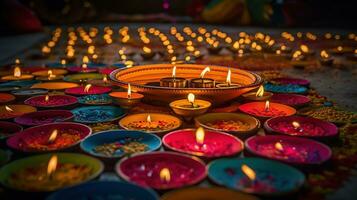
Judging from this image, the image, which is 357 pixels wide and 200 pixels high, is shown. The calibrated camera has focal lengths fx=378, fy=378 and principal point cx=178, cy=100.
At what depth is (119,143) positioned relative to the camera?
352 cm

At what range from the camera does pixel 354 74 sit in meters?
7.27

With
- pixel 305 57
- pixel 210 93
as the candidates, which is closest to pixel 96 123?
pixel 210 93

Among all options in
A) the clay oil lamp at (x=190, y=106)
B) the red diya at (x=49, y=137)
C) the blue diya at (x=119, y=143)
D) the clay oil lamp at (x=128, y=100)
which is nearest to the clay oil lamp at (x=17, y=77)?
the clay oil lamp at (x=128, y=100)

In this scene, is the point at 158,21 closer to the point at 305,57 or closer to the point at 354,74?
the point at 305,57

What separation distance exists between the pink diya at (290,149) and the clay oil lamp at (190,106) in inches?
30.0

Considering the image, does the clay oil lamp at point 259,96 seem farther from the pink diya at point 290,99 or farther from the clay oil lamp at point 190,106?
the clay oil lamp at point 190,106

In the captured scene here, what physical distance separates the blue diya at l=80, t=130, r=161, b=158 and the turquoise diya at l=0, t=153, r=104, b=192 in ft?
0.58

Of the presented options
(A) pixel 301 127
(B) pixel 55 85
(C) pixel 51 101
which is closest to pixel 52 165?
(C) pixel 51 101

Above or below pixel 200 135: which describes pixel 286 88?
above

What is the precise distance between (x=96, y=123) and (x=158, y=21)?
1575 cm

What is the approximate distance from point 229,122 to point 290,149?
902mm

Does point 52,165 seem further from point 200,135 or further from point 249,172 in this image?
point 249,172

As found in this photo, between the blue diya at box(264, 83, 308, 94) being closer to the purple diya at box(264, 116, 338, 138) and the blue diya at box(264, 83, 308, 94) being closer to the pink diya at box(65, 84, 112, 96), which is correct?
the purple diya at box(264, 116, 338, 138)

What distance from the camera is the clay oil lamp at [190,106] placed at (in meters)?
4.02
